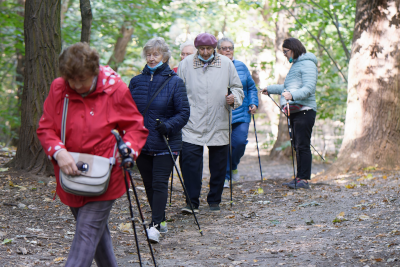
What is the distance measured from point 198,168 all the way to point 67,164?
10.5ft

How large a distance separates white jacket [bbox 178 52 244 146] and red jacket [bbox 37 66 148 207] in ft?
9.42

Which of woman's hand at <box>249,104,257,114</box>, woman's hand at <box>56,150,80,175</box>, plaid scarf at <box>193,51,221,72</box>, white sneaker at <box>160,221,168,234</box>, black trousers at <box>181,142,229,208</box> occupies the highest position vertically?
plaid scarf at <box>193,51,221,72</box>

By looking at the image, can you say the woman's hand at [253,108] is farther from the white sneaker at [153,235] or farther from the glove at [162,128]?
the white sneaker at [153,235]

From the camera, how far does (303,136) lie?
686 cm

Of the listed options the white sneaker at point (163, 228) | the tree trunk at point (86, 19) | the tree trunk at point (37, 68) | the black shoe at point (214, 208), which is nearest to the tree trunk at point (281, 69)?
the black shoe at point (214, 208)

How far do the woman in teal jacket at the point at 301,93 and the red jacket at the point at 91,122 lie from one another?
425cm

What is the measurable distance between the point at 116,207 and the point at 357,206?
3029 mm

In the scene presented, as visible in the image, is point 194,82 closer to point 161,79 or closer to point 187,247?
point 161,79

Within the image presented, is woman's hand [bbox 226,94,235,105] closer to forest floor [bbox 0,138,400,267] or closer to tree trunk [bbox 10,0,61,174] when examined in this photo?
forest floor [bbox 0,138,400,267]

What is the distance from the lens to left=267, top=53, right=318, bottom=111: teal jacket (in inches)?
260

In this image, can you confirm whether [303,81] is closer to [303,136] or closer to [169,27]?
[303,136]

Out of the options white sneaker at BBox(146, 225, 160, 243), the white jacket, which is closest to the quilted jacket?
the white jacket

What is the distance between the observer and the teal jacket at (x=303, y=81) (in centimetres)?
661

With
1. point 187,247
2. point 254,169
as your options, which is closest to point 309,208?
point 187,247
